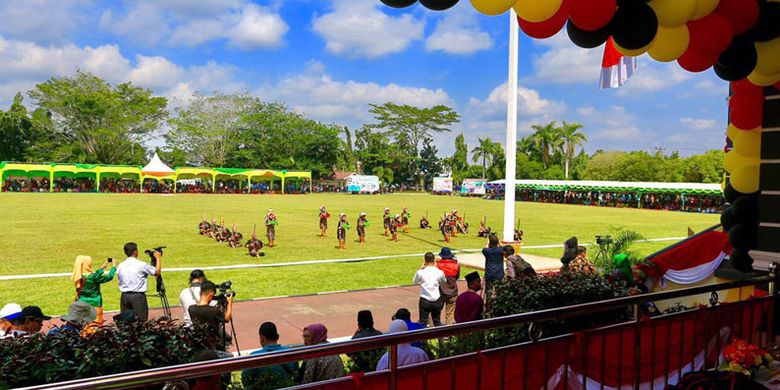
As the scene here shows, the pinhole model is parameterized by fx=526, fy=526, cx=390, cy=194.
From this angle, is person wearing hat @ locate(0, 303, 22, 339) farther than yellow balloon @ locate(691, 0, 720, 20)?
Yes

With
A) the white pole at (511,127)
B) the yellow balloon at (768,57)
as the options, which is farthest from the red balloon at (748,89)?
the white pole at (511,127)

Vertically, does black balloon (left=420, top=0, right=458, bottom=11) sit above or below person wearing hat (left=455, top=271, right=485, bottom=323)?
above

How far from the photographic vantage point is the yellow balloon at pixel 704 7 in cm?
450

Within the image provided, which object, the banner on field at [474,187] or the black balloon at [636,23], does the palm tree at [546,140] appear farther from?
the black balloon at [636,23]

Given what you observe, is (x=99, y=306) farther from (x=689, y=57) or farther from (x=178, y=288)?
(x=689, y=57)

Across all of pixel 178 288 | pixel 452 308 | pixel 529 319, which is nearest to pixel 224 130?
pixel 178 288

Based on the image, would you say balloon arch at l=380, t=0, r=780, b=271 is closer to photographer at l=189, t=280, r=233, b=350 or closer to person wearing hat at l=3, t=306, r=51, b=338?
photographer at l=189, t=280, r=233, b=350

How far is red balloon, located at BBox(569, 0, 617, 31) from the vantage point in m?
4.07

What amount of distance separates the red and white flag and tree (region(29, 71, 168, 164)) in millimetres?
73917

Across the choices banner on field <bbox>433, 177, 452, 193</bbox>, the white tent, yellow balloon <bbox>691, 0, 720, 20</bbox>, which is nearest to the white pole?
yellow balloon <bbox>691, 0, 720, 20</bbox>

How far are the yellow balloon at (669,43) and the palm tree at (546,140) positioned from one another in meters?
84.3

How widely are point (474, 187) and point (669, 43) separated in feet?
247

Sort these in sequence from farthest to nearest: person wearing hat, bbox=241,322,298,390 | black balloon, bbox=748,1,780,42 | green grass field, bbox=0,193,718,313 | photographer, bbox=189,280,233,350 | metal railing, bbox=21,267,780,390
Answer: green grass field, bbox=0,193,718,313 → photographer, bbox=189,280,233,350 → black balloon, bbox=748,1,780,42 → person wearing hat, bbox=241,322,298,390 → metal railing, bbox=21,267,780,390

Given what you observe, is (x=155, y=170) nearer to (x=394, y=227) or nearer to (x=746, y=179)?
(x=394, y=227)
